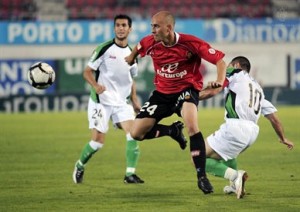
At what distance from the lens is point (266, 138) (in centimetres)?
1730

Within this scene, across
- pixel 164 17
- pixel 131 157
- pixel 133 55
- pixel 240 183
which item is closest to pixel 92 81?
pixel 131 157

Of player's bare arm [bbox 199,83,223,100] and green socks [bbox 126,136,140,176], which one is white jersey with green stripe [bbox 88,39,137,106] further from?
player's bare arm [bbox 199,83,223,100]

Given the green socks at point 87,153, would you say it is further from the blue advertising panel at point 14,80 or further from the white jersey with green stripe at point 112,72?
the blue advertising panel at point 14,80

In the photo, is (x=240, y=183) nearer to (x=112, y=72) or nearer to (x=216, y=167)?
(x=216, y=167)

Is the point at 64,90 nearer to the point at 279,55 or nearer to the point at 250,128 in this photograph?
the point at 279,55

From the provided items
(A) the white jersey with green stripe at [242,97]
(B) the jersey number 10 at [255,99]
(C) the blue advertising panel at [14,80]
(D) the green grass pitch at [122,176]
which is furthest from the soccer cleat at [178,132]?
(C) the blue advertising panel at [14,80]

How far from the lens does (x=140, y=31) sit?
2697 cm

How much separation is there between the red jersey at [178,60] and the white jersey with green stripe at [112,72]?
5.49ft

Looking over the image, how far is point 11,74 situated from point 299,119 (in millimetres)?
9255

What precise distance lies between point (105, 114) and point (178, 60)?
2152 mm

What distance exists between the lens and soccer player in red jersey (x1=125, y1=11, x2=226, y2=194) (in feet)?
Result: 29.4

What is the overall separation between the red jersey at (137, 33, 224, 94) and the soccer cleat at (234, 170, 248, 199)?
111cm

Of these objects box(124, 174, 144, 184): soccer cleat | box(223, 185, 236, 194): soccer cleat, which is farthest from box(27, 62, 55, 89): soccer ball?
box(223, 185, 236, 194): soccer cleat

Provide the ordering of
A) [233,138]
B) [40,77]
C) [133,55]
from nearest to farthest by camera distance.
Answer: [233,138] < [133,55] < [40,77]
